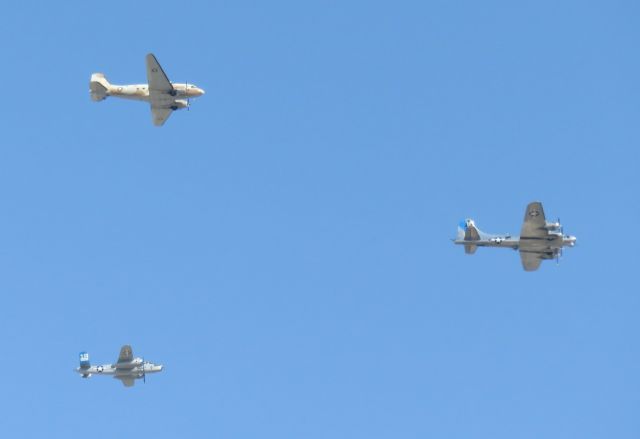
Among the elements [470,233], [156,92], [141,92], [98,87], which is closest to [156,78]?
[156,92]

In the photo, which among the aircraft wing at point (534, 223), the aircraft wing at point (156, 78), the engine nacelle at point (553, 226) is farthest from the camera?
the engine nacelle at point (553, 226)

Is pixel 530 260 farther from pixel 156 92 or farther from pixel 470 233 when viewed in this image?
pixel 156 92

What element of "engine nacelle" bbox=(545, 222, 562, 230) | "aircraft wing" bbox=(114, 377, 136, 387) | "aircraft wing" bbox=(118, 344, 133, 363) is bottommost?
"aircraft wing" bbox=(114, 377, 136, 387)

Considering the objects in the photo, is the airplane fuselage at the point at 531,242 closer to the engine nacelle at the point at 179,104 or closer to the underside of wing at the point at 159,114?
the engine nacelle at the point at 179,104

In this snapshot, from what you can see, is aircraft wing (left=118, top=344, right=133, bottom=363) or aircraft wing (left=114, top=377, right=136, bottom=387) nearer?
aircraft wing (left=118, top=344, right=133, bottom=363)

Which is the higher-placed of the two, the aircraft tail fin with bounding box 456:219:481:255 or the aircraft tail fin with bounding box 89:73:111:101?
the aircraft tail fin with bounding box 89:73:111:101

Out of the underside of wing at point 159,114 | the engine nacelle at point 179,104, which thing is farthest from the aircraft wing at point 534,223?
the underside of wing at point 159,114

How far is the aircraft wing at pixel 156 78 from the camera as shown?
363ft

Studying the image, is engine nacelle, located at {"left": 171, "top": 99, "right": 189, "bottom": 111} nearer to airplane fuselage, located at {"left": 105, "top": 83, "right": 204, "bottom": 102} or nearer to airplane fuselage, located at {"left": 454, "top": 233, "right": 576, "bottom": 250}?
airplane fuselage, located at {"left": 105, "top": 83, "right": 204, "bottom": 102}

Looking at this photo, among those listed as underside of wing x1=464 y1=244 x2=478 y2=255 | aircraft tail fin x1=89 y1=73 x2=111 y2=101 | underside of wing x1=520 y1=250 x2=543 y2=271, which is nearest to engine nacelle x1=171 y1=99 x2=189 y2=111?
aircraft tail fin x1=89 y1=73 x2=111 y2=101

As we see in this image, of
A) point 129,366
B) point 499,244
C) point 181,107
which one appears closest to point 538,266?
point 499,244

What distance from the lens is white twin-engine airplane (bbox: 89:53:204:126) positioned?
370ft

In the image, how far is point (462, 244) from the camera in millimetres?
115750

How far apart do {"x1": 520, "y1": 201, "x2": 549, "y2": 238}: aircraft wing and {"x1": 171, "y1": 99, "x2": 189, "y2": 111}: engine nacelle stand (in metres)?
33.3
